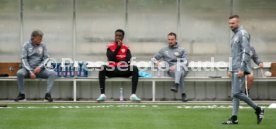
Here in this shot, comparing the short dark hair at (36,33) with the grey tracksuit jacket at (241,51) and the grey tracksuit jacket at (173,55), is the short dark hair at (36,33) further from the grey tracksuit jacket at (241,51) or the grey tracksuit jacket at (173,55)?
the grey tracksuit jacket at (241,51)

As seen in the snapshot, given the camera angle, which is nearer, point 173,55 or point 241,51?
point 241,51

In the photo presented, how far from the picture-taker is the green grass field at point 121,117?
12523 mm

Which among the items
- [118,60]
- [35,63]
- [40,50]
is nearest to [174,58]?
[118,60]

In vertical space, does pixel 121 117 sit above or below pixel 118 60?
below

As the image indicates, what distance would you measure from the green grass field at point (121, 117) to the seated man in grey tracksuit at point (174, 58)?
5.60ft

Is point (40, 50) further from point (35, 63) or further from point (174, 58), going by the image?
point (174, 58)

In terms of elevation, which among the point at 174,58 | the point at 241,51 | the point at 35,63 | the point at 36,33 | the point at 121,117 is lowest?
the point at 121,117

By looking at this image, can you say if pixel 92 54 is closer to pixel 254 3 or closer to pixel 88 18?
pixel 88 18

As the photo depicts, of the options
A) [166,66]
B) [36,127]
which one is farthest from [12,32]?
[36,127]

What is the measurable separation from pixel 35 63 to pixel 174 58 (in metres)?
3.43

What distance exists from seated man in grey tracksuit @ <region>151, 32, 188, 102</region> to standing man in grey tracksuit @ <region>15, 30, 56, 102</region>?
2667 mm

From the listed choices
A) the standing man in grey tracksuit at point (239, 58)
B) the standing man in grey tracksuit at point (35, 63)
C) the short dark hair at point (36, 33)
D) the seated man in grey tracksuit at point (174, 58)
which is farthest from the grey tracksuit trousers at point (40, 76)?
the standing man in grey tracksuit at point (239, 58)

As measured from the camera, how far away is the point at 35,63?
62.0ft

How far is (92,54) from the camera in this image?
20375mm
